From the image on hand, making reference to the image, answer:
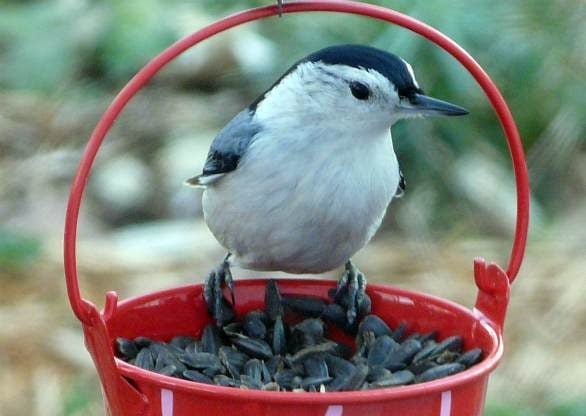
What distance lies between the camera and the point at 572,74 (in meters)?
3.33

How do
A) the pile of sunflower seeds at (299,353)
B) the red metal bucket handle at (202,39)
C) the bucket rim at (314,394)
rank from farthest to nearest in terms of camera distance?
the pile of sunflower seeds at (299,353)
the red metal bucket handle at (202,39)
the bucket rim at (314,394)

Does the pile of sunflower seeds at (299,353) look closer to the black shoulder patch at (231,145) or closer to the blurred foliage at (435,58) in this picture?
the black shoulder patch at (231,145)

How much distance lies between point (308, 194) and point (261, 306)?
0.23 meters

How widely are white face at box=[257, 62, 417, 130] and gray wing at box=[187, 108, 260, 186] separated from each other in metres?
0.04

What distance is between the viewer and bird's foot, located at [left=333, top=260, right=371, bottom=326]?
1.82m

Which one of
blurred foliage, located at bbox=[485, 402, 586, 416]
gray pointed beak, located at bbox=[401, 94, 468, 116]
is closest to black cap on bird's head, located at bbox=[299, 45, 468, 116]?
gray pointed beak, located at bbox=[401, 94, 468, 116]

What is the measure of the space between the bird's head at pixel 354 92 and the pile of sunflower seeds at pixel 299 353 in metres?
0.28

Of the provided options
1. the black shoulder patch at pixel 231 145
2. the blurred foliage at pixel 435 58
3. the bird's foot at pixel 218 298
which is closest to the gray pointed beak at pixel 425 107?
the black shoulder patch at pixel 231 145

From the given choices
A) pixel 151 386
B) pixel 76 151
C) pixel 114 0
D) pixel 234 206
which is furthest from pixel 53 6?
pixel 151 386

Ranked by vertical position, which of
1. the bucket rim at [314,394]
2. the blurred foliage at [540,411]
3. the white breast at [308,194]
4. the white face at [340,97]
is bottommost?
the blurred foliage at [540,411]

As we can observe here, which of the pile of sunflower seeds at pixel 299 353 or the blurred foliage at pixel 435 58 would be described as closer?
the pile of sunflower seeds at pixel 299 353

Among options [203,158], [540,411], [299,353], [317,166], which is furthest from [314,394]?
[203,158]

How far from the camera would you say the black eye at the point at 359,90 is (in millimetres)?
1686

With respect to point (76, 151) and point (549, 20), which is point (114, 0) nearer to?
point (76, 151)
